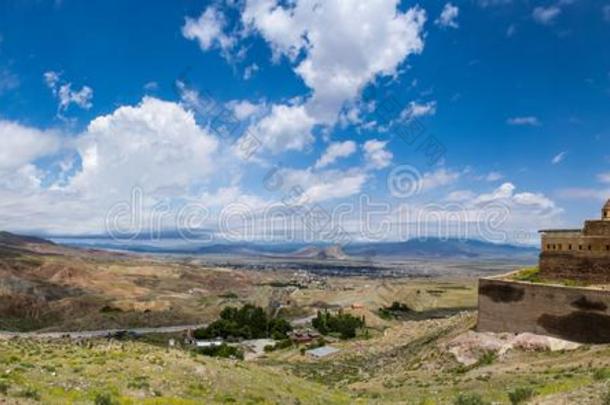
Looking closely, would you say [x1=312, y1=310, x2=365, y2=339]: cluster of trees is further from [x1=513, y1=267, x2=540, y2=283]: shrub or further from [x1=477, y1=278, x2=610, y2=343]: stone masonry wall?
[x1=477, y1=278, x2=610, y2=343]: stone masonry wall

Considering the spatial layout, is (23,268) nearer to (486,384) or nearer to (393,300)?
(393,300)

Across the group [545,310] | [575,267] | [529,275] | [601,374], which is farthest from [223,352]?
[601,374]

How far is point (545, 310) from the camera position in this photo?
27109 millimetres

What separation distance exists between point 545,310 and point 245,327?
4506 centimetres

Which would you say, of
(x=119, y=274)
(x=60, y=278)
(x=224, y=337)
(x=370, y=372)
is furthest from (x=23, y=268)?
(x=370, y=372)

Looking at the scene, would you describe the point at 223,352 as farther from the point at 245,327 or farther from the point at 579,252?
the point at 579,252

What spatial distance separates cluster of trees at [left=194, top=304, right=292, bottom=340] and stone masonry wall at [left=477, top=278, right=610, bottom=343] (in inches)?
1459

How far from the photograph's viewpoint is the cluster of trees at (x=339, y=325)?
2564 inches

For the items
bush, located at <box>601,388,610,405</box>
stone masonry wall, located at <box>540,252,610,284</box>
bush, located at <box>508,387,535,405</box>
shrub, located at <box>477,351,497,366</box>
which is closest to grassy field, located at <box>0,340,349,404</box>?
→ bush, located at <box>508,387,535,405</box>

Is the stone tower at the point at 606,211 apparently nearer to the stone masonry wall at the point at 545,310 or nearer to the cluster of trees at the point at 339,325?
the stone masonry wall at the point at 545,310

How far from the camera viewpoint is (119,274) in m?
124

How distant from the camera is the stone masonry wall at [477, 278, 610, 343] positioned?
24.9 meters

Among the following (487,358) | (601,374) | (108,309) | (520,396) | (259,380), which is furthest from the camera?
(108,309)

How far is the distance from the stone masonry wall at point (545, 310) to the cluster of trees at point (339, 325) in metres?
35.7
